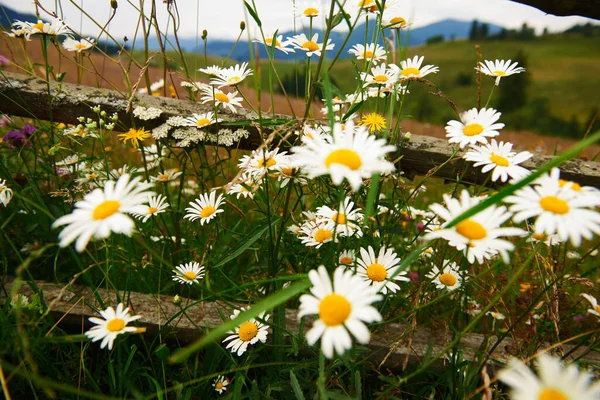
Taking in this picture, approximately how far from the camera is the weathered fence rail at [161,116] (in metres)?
1.34

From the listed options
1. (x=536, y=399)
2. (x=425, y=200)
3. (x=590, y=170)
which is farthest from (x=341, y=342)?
(x=425, y=200)

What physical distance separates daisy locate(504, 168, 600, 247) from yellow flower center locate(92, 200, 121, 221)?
59 cm

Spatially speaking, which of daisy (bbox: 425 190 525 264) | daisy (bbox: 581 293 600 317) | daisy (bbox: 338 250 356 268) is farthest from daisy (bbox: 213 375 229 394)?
daisy (bbox: 581 293 600 317)

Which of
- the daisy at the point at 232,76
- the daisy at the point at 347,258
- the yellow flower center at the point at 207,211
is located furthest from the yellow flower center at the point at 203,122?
the daisy at the point at 347,258

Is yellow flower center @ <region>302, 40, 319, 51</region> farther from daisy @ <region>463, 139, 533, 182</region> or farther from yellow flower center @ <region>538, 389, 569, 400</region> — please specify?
yellow flower center @ <region>538, 389, 569, 400</region>

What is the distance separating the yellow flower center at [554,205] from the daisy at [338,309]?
0.97 feet

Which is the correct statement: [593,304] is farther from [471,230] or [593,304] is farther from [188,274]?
[188,274]

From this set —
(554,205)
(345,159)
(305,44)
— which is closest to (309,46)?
(305,44)

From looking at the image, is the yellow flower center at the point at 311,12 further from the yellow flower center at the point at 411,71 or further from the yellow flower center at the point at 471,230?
the yellow flower center at the point at 471,230

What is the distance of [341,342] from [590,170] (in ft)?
4.35

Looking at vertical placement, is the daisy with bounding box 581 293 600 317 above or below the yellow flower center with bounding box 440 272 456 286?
above

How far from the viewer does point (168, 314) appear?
122cm

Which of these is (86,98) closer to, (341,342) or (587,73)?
(341,342)

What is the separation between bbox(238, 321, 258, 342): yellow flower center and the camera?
37.6 inches
